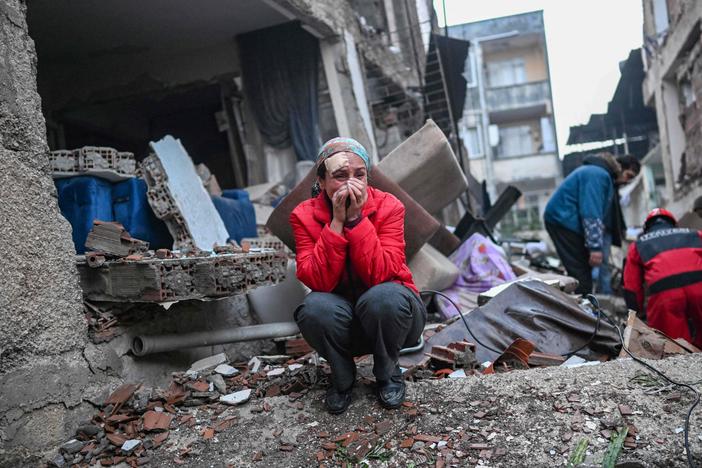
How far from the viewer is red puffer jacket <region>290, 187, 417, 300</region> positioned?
101 inches

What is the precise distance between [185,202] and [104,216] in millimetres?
638

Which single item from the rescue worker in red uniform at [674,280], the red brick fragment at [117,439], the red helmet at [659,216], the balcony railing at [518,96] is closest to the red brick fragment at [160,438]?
the red brick fragment at [117,439]

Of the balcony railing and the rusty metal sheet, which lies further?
the balcony railing

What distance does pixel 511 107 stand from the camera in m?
30.6

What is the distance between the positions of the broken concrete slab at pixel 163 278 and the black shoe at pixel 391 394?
3.88 ft

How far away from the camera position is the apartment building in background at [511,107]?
99.3 feet

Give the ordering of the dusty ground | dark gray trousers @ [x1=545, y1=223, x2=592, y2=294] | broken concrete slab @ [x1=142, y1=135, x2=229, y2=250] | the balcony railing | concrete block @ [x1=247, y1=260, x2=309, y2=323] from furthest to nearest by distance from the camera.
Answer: the balcony railing, dark gray trousers @ [x1=545, y1=223, x2=592, y2=294], broken concrete slab @ [x1=142, y1=135, x2=229, y2=250], concrete block @ [x1=247, y1=260, x2=309, y2=323], the dusty ground

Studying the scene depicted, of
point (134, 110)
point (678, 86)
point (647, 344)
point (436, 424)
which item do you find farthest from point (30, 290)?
point (678, 86)

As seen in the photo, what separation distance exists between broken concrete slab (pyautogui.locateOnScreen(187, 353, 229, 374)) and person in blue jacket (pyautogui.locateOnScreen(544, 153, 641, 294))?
413 centimetres

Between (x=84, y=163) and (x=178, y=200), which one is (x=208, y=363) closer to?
(x=178, y=200)

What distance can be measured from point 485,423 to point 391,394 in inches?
18.1

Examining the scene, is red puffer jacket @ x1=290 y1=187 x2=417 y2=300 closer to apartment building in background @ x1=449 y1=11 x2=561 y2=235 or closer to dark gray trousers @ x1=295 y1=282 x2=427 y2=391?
dark gray trousers @ x1=295 y1=282 x2=427 y2=391

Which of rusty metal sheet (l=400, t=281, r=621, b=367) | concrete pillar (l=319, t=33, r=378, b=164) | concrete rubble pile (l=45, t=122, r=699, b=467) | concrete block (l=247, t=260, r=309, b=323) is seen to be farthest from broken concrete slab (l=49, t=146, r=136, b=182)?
concrete pillar (l=319, t=33, r=378, b=164)

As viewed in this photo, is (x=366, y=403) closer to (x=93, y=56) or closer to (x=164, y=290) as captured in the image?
(x=164, y=290)
